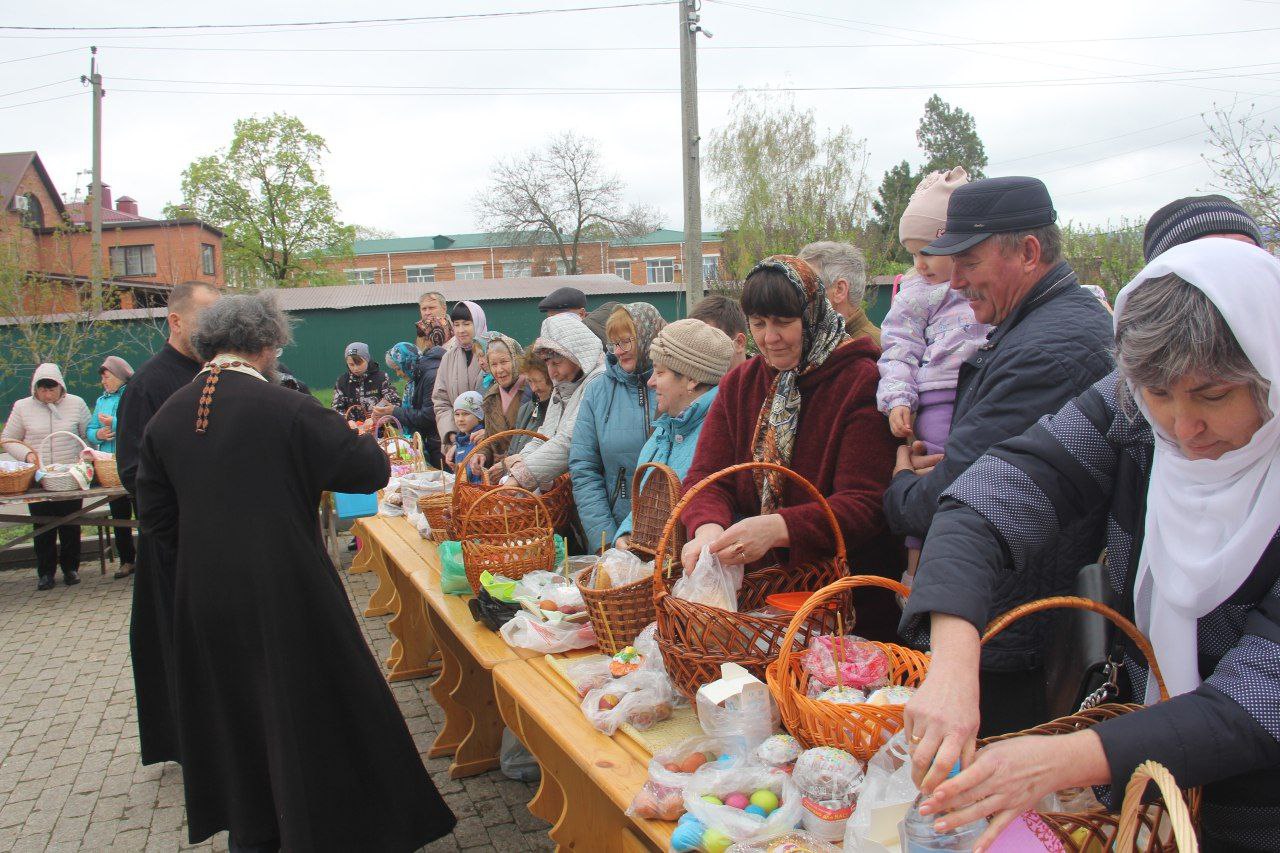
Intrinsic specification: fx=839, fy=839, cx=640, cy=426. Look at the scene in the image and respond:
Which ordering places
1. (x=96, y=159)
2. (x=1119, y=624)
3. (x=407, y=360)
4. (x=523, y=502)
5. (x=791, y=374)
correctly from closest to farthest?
(x=1119, y=624) → (x=791, y=374) → (x=523, y=502) → (x=407, y=360) → (x=96, y=159)

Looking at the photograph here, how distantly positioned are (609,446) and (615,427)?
0.26ft

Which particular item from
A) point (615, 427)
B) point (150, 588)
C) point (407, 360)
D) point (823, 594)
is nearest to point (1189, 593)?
point (823, 594)

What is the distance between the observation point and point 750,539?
6.37 ft

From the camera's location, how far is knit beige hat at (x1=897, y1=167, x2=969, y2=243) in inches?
94.7

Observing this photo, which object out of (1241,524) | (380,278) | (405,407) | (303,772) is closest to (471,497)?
(303,772)

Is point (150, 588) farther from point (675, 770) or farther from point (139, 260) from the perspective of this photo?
point (139, 260)

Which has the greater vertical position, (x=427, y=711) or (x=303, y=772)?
(x=303, y=772)

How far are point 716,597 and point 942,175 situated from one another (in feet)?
5.03

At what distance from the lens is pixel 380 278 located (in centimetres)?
5831

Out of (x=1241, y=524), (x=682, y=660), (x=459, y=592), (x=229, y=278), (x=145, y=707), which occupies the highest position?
(x=229, y=278)

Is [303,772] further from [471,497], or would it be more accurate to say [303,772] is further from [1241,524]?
[1241,524]

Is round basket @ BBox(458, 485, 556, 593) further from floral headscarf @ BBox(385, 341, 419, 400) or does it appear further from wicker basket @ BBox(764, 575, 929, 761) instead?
floral headscarf @ BBox(385, 341, 419, 400)

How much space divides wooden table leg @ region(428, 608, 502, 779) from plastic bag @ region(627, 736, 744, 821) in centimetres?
204

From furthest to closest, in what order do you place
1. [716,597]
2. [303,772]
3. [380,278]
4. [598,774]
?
[380,278]
[303,772]
[716,597]
[598,774]
